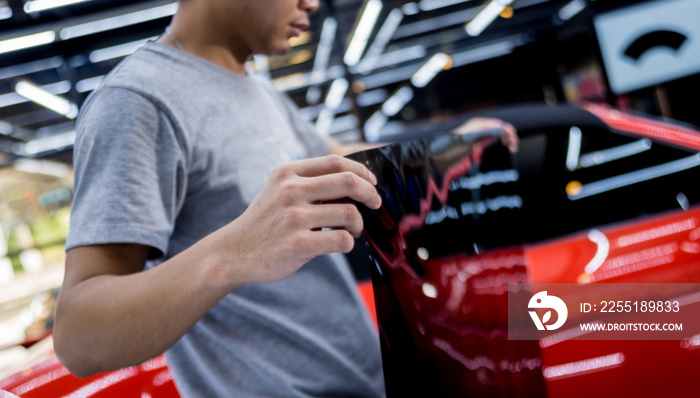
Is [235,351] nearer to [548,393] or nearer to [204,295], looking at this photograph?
[204,295]

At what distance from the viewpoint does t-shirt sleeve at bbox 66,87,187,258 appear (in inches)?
27.0

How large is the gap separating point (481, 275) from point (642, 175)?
1134 millimetres

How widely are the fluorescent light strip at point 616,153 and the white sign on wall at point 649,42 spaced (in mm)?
4281

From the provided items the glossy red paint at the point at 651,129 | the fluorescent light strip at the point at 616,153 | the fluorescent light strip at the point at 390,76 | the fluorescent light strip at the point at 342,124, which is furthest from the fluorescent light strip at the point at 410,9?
the fluorescent light strip at the point at 342,124

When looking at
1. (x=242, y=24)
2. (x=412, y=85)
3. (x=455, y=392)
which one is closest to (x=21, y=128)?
(x=412, y=85)

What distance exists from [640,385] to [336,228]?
79cm

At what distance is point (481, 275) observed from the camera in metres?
0.83

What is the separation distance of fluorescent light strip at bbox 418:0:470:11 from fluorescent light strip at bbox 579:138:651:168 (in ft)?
17.7

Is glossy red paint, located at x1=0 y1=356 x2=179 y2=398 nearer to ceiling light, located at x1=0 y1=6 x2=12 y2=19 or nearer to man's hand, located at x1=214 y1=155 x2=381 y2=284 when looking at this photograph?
man's hand, located at x1=214 y1=155 x2=381 y2=284

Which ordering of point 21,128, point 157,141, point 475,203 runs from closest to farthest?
point 157,141 → point 475,203 → point 21,128

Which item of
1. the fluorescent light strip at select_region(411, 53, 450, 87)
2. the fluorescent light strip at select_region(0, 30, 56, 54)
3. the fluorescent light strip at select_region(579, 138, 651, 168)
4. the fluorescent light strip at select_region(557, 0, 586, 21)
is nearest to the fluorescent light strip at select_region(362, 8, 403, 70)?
the fluorescent light strip at select_region(411, 53, 450, 87)

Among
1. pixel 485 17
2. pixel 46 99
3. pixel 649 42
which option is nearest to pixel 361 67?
pixel 485 17

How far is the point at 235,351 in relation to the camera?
0.85 metres

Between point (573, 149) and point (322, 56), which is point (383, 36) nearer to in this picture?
point (322, 56)
